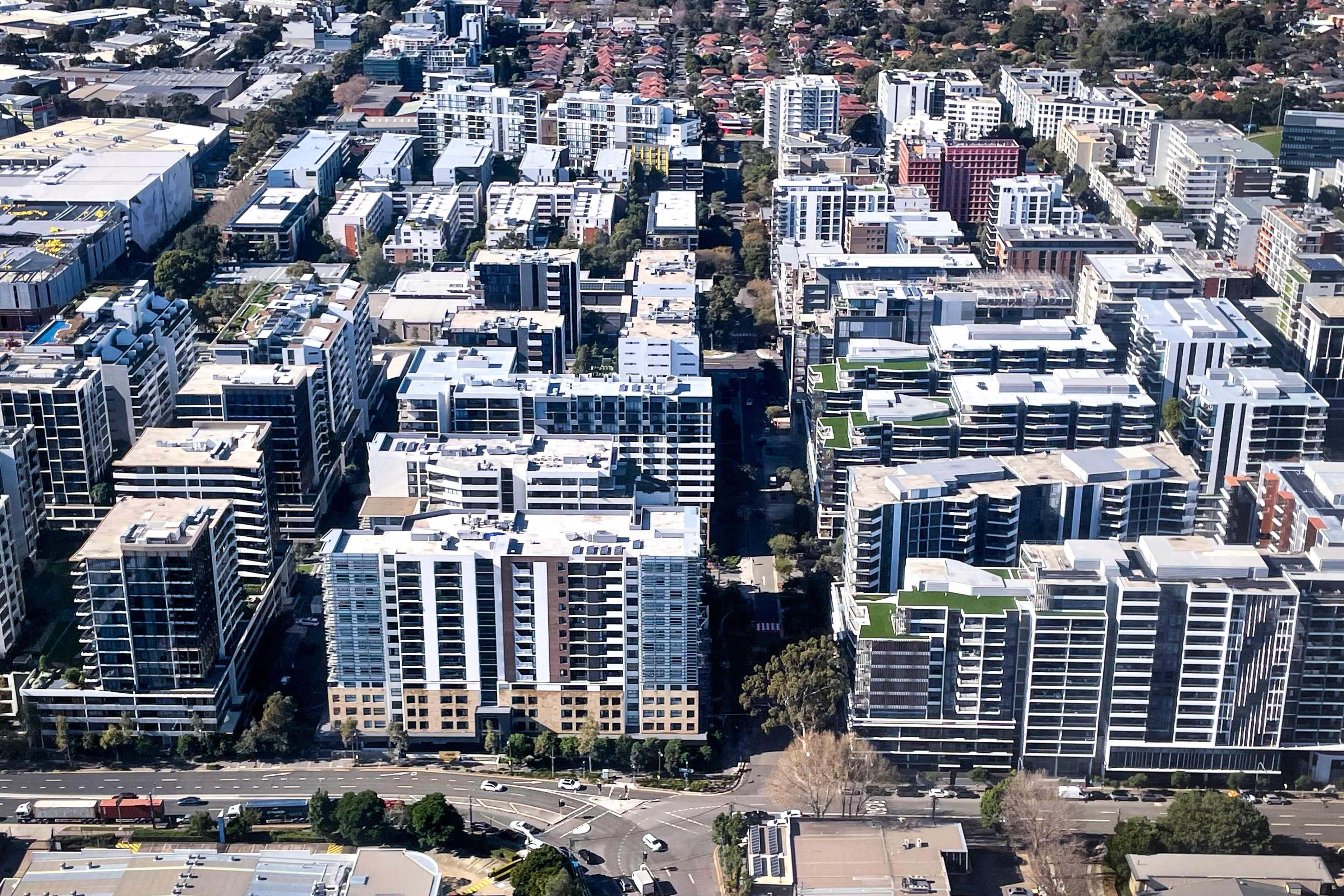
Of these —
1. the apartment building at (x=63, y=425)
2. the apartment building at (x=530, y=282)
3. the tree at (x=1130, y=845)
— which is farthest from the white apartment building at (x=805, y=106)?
the tree at (x=1130, y=845)

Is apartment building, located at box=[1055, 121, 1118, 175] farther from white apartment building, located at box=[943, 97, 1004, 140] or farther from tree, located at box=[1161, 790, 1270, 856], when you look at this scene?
tree, located at box=[1161, 790, 1270, 856]

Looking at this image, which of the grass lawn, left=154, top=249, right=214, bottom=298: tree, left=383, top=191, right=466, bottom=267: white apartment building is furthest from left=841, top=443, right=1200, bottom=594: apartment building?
the grass lawn

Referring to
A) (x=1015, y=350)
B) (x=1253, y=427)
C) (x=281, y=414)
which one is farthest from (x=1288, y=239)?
(x=281, y=414)

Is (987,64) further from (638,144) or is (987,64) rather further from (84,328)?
(84,328)

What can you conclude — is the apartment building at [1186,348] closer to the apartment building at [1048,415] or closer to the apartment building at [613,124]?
the apartment building at [1048,415]

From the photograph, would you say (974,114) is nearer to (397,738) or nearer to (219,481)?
(219,481)
